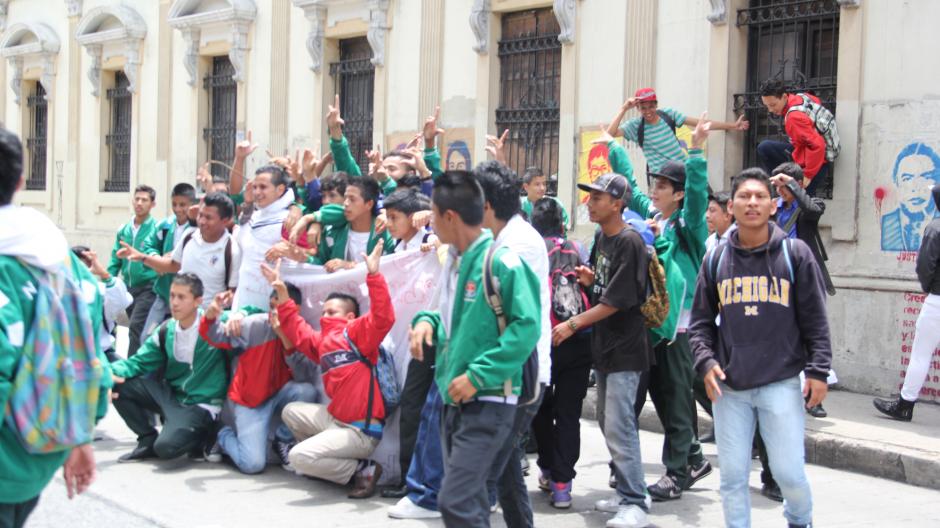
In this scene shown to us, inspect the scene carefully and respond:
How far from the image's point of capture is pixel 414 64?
14289 millimetres

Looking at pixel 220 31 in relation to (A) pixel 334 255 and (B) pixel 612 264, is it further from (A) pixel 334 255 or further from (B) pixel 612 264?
(B) pixel 612 264

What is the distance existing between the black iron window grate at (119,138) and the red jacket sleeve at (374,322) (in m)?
14.2

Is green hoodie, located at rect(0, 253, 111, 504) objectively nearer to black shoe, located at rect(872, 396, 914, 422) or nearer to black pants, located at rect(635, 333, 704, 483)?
black pants, located at rect(635, 333, 704, 483)

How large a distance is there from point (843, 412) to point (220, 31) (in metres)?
11.7

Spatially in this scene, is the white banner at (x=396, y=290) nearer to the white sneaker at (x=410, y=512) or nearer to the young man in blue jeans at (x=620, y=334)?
the white sneaker at (x=410, y=512)

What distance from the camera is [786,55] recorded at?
10406 mm

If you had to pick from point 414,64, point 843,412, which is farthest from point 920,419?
point 414,64

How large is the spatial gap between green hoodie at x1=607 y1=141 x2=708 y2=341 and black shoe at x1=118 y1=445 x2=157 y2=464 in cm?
339

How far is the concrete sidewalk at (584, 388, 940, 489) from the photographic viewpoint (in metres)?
7.32

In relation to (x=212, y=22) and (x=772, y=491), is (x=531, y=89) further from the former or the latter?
(x=772, y=491)

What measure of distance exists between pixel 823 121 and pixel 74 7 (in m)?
15.3

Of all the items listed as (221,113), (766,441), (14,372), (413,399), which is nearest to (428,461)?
(413,399)

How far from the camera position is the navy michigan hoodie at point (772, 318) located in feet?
16.1

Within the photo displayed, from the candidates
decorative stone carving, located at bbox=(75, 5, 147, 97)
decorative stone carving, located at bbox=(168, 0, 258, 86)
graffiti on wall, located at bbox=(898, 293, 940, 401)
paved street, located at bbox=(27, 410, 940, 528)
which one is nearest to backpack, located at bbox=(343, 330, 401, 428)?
paved street, located at bbox=(27, 410, 940, 528)
